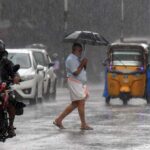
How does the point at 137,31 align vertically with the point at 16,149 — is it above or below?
below

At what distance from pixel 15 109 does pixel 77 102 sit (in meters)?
4.15

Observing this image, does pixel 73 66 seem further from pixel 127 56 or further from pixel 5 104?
pixel 127 56

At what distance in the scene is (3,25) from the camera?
5931 cm

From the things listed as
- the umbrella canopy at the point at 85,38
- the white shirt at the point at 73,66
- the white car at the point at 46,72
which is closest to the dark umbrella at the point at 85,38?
the umbrella canopy at the point at 85,38

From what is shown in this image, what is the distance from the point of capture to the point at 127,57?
27781 millimetres

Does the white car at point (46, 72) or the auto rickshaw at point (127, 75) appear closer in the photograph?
the auto rickshaw at point (127, 75)

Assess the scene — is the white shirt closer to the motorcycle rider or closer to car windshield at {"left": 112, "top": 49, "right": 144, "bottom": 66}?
the motorcycle rider

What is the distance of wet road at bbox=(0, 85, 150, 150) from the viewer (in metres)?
13.5

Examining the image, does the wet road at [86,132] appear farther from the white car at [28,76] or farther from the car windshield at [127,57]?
the car windshield at [127,57]

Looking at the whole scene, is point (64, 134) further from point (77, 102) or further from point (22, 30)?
point (22, 30)

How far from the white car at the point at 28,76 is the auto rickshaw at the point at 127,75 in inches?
85.7

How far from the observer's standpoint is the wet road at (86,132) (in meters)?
13.5

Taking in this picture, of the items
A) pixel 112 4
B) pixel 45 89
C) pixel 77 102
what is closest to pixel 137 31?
pixel 112 4

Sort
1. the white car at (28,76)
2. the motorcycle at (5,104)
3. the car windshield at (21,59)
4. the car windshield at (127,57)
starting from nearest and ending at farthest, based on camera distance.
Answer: the motorcycle at (5,104) < the white car at (28,76) < the car windshield at (21,59) < the car windshield at (127,57)
